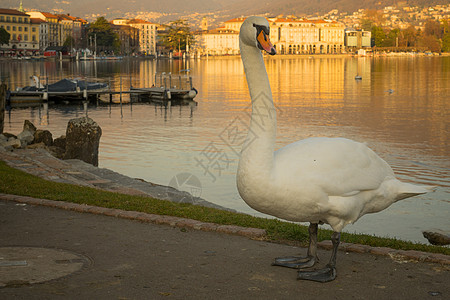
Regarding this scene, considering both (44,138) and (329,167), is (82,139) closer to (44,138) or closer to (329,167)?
(44,138)

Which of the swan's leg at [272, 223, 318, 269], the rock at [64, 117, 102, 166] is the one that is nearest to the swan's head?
the swan's leg at [272, 223, 318, 269]

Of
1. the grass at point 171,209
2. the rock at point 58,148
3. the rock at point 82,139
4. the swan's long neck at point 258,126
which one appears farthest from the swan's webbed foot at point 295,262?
the rock at point 58,148

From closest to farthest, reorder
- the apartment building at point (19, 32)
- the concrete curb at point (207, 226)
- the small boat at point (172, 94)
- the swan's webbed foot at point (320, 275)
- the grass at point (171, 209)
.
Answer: the swan's webbed foot at point (320, 275) → the concrete curb at point (207, 226) → the grass at point (171, 209) → the small boat at point (172, 94) → the apartment building at point (19, 32)

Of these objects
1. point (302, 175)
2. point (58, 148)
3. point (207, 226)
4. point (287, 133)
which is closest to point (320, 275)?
point (302, 175)

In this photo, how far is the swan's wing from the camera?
5293 millimetres

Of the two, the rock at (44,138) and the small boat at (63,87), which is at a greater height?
the small boat at (63,87)

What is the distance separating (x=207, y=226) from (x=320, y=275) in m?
2.15

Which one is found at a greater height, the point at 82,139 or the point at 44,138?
the point at 82,139

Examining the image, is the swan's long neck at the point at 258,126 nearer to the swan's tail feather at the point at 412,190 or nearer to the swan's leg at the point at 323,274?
the swan's leg at the point at 323,274

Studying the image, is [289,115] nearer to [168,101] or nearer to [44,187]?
[168,101]

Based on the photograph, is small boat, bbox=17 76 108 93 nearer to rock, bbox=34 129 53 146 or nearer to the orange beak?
rock, bbox=34 129 53 146

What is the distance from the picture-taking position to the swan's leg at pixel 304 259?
598 cm

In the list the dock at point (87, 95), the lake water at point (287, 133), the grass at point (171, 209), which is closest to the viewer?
the grass at point (171, 209)

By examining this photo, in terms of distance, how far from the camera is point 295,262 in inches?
238
